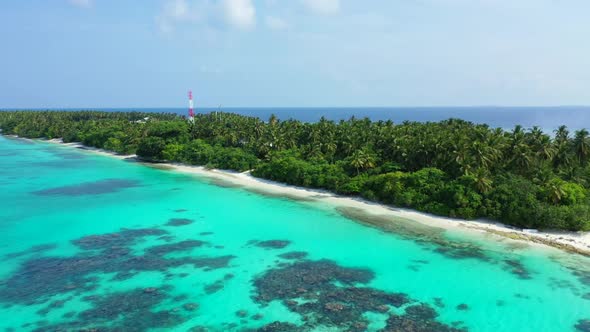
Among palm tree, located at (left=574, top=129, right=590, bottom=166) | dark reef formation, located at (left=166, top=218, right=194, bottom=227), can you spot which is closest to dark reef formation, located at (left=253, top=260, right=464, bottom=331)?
dark reef formation, located at (left=166, top=218, right=194, bottom=227)

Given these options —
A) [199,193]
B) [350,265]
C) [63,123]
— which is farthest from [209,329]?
[63,123]

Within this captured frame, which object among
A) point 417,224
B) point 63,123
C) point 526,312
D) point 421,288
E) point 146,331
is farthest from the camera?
point 63,123

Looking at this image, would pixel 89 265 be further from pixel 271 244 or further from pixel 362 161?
pixel 362 161

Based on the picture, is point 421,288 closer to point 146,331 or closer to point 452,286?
point 452,286

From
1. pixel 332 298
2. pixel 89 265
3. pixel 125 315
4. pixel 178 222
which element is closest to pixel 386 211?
pixel 332 298

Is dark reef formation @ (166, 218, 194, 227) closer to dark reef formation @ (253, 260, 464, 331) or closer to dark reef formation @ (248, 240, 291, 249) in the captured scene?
dark reef formation @ (248, 240, 291, 249)
